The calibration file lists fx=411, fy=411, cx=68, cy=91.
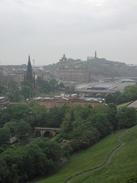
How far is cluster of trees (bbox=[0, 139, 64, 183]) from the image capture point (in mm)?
32531

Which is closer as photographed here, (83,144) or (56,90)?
(83,144)

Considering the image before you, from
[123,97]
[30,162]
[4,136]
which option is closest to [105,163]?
[30,162]

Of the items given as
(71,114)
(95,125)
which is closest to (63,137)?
(95,125)

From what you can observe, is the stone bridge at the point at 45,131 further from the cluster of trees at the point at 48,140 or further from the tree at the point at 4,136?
the tree at the point at 4,136

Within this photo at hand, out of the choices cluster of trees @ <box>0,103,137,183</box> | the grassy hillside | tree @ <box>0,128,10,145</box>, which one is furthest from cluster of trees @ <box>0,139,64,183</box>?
tree @ <box>0,128,10,145</box>

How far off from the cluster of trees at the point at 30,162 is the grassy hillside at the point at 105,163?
4.23ft

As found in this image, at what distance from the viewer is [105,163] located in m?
34.3

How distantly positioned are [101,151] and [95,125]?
819 cm

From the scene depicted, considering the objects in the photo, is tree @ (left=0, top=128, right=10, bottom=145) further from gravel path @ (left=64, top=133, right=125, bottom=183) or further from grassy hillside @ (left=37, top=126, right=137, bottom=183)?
gravel path @ (left=64, top=133, right=125, bottom=183)

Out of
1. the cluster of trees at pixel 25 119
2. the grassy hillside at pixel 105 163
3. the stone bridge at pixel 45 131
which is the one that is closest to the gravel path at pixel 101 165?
the grassy hillside at pixel 105 163

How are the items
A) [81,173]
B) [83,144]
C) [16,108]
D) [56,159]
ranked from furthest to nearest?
[16,108] → [83,144] → [56,159] → [81,173]

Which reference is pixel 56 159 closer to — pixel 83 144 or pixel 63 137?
pixel 83 144

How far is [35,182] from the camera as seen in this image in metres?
33.3

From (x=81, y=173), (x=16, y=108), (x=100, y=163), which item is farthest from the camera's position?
(x=16, y=108)
